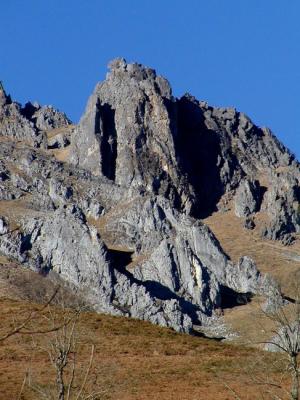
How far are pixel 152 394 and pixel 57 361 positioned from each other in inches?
547

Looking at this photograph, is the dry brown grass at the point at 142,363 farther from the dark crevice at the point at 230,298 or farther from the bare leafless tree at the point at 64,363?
the dark crevice at the point at 230,298

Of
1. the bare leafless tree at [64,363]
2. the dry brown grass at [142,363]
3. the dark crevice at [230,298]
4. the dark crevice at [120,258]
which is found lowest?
the bare leafless tree at [64,363]

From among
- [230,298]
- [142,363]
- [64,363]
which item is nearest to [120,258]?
[230,298]

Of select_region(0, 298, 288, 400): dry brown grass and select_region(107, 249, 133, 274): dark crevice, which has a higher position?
select_region(107, 249, 133, 274): dark crevice

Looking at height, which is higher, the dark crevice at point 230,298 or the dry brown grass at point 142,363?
the dark crevice at point 230,298

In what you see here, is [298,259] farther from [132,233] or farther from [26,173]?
[26,173]

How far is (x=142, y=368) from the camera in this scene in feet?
135

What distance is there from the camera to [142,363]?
4234 centimetres

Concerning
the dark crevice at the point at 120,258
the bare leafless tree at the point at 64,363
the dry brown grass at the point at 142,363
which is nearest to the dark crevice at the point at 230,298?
the dark crevice at the point at 120,258

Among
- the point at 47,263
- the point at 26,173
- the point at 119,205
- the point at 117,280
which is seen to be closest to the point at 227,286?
the point at 117,280

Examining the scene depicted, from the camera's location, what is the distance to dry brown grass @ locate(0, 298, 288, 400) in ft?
117

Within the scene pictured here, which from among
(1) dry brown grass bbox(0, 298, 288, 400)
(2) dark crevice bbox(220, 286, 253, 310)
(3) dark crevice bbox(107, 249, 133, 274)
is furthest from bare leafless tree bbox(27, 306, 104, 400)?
(3) dark crevice bbox(107, 249, 133, 274)

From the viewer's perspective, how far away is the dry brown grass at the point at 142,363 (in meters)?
35.7

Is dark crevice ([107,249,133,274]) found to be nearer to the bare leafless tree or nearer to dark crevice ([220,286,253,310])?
dark crevice ([220,286,253,310])
